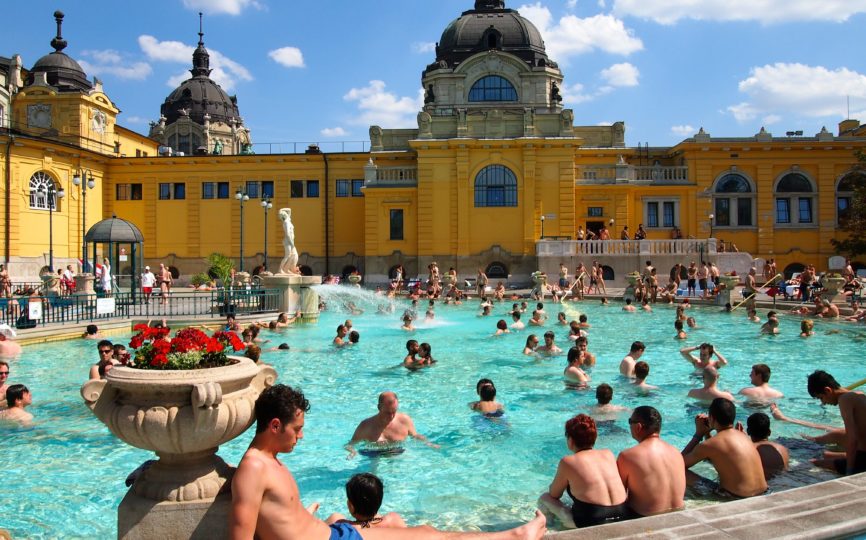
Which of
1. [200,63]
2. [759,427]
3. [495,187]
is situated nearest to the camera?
[759,427]

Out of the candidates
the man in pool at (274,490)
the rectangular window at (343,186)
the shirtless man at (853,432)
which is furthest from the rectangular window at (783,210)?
the man in pool at (274,490)

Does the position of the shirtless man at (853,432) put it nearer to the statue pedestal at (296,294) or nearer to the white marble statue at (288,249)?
the statue pedestal at (296,294)

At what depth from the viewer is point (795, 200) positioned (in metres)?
39.0

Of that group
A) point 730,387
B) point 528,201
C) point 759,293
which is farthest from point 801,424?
point 528,201

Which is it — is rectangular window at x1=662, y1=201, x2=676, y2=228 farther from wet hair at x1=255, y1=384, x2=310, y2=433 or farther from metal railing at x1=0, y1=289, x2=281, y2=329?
wet hair at x1=255, y1=384, x2=310, y2=433

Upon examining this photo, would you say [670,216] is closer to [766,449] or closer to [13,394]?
[766,449]

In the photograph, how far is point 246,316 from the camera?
19.6 metres

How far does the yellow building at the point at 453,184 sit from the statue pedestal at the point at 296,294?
15.3m

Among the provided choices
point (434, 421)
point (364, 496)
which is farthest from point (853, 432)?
point (434, 421)

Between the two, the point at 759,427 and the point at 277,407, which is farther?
the point at 759,427

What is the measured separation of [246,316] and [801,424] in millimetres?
15433

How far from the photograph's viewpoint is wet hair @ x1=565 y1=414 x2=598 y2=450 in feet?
17.3

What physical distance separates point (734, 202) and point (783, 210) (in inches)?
123

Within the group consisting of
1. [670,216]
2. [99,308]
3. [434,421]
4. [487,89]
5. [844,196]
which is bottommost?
[434,421]
